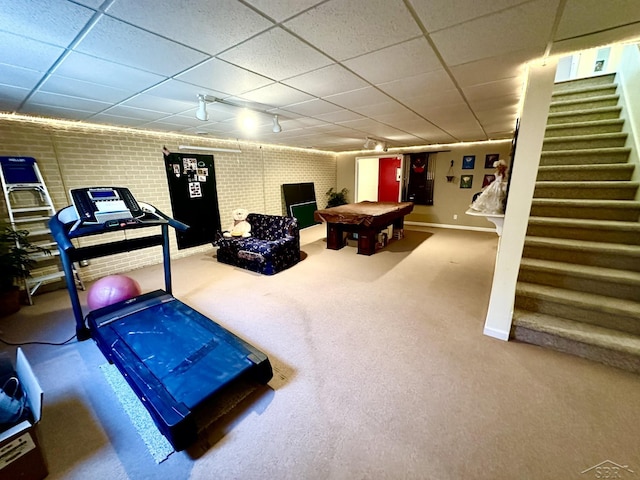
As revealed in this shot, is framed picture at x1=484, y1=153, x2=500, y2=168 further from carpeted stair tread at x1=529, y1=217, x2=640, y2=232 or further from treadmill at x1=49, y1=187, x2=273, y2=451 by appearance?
treadmill at x1=49, y1=187, x2=273, y2=451

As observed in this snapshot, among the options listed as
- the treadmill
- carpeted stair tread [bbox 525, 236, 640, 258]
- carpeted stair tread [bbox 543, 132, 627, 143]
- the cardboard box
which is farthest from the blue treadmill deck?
carpeted stair tread [bbox 543, 132, 627, 143]

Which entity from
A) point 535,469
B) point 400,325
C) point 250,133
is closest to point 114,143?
point 250,133

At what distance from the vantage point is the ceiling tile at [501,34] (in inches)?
50.9

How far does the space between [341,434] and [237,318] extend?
1654mm

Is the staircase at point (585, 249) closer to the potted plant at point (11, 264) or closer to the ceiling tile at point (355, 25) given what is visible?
the ceiling tile at point (355, 25)

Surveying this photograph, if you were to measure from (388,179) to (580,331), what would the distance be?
7889mm

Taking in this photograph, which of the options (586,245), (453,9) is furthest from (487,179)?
(453,9)

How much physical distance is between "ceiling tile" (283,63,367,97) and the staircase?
2479mm

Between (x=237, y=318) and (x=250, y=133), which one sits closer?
(x=237, y=318)

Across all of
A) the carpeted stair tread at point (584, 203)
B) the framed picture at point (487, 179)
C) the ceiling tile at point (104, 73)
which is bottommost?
the carpeted stair tread at point (584, 203)

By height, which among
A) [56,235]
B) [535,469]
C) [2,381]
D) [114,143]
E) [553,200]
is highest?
[114,143]

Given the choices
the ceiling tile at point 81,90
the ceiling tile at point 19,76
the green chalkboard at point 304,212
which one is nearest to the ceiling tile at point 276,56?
the ceiling tile at point 81,90

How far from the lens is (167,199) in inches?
180

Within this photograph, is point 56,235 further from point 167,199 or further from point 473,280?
point 473,280
